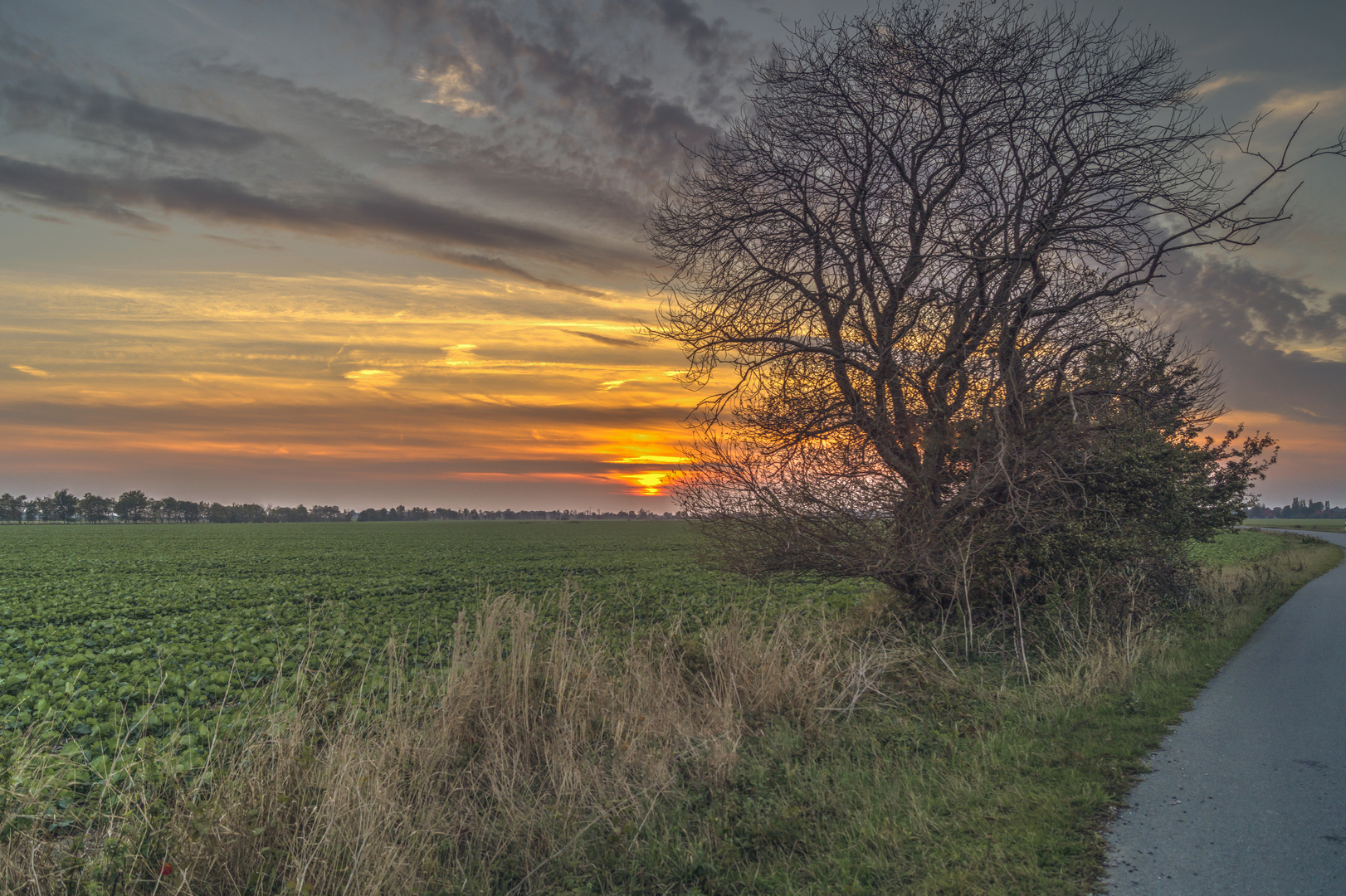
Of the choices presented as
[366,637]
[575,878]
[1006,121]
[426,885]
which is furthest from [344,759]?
[1006,121]

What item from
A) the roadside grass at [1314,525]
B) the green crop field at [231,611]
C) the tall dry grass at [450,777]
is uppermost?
the roadside grass at [1314,525]

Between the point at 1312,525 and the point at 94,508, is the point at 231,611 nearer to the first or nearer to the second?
the point at 1312,525

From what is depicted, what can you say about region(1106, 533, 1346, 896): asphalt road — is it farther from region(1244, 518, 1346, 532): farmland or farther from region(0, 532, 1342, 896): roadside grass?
region(1244, 518, 1346, 532): farmland

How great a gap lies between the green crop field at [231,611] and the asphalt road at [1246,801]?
562cm

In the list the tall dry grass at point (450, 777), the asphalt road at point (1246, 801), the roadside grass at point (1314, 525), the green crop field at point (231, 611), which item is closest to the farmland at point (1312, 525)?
the roadside grass at point (1314, 525)

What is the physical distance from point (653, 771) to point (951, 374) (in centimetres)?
878

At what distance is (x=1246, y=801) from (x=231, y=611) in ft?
80.4

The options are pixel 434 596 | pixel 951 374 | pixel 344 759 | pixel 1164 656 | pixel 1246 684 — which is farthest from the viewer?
pixel 434 596

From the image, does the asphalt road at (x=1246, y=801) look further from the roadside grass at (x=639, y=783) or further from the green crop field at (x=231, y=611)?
the green crop field at (x=231, y=611)

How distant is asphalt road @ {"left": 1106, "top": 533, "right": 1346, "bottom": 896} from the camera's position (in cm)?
408

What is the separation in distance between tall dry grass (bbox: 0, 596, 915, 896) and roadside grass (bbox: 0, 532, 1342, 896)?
0.10 ft

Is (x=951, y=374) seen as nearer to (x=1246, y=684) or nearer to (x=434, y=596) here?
(x=1246, y=684)

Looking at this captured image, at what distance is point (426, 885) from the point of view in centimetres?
503

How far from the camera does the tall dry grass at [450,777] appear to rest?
15.8 ft
